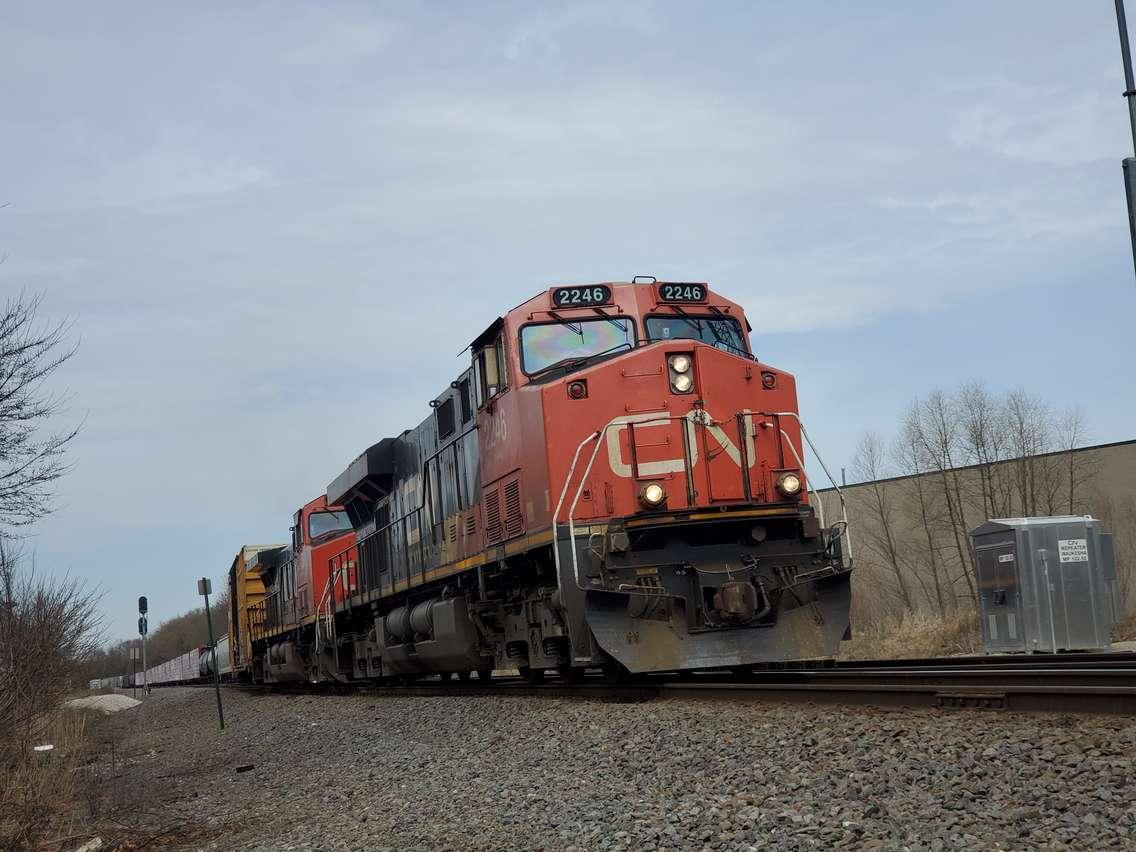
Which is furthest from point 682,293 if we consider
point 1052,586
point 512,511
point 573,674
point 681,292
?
point 1052,586

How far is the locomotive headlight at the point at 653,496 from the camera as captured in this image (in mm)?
9703

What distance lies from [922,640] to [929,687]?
610 inches

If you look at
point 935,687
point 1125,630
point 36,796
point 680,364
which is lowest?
point 1125,630

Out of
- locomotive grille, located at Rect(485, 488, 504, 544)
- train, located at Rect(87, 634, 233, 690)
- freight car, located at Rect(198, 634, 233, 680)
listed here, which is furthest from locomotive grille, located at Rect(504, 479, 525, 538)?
freight car, located at Rect(198, 634, 233, 680)

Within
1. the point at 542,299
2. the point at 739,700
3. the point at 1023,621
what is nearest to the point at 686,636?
the point at 739,700

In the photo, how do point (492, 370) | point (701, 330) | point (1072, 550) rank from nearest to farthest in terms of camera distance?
point (701, 330) < point (492, 370) < point (1072, 550)

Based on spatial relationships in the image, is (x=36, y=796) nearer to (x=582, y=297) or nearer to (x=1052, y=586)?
(x=582, y=297)

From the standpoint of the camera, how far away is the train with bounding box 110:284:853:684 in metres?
9.54

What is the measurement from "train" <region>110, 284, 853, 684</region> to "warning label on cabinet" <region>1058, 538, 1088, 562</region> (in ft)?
18.1

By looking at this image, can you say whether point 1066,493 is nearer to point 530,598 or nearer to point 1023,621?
point 1023,621

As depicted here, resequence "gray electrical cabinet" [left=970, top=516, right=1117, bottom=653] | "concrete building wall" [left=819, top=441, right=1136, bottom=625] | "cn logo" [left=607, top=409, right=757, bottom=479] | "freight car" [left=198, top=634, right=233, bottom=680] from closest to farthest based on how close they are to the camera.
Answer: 1. "cn logo" [left=607, top=409, right=757, bottom=479]
2. "gray electrical cabinet" [left=970, top=516, right=1117, bottom=653]
3. "concrete building wall" [left=819, top=441, right=1136, bottom=625]
4. "freight car" [left=198, top=634, right=233, bottom=680]

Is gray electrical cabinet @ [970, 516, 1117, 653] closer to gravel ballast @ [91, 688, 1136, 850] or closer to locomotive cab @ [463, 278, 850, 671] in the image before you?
locomotive cab @ [463, 278, 850, 671]

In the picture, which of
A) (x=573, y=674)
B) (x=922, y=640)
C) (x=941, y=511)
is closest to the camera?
(x=573, y=674)

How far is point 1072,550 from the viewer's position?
15.2 m
